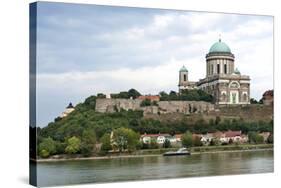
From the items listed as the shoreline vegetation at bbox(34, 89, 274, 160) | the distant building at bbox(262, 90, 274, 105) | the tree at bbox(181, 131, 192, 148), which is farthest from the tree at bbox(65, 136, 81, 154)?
the distant building at bbox(262, 90, 274, 105)

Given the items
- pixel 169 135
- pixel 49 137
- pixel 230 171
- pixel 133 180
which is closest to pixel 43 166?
pixel 49 137

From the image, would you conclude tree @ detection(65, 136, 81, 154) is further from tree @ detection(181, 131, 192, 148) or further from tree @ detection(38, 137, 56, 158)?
tree @ detection(181, 131, 192, 148)

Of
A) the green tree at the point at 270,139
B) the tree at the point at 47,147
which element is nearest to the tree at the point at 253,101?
the green tree at the point at 270,139

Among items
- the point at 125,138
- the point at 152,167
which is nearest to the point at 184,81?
the point at 125,138

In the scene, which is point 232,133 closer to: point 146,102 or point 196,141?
point 196,141

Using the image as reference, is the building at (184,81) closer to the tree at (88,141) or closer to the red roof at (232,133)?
the red roof at (232,133)

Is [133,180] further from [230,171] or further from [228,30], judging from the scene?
[228,30]
